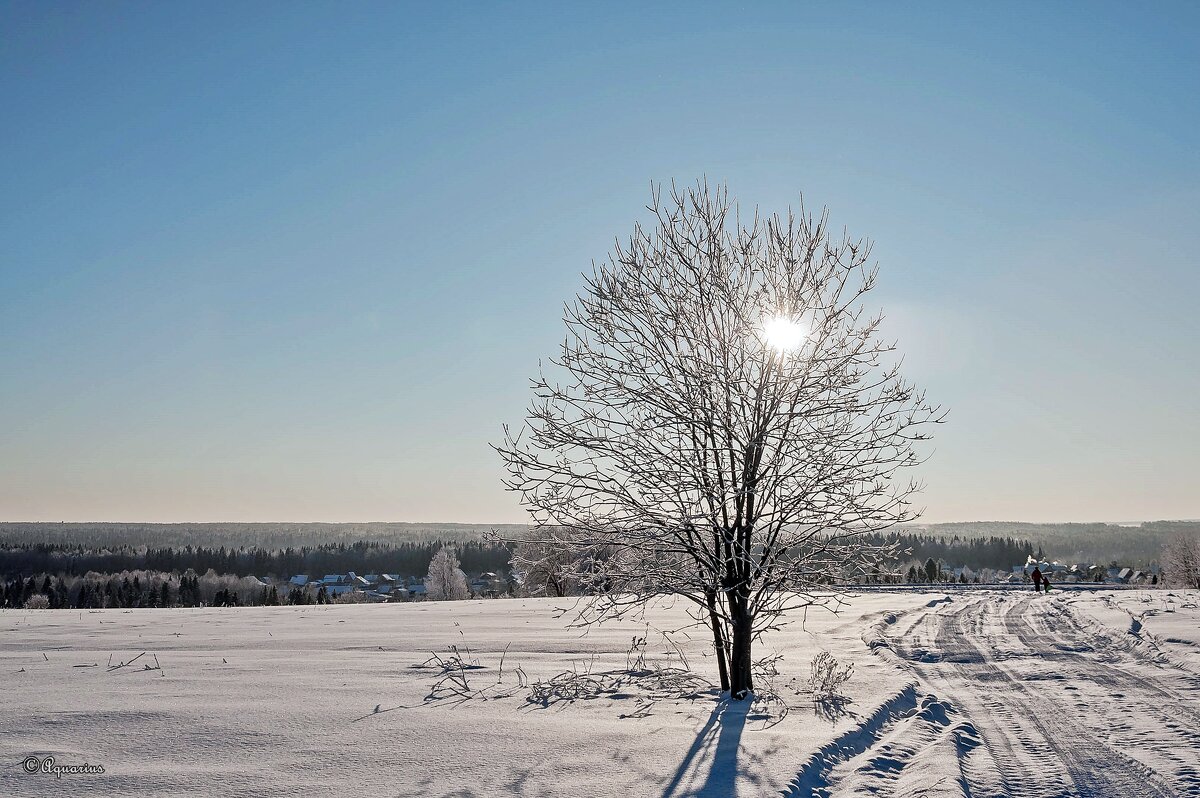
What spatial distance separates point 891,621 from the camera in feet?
59.2

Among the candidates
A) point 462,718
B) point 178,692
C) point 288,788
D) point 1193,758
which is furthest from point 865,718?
point 178,692

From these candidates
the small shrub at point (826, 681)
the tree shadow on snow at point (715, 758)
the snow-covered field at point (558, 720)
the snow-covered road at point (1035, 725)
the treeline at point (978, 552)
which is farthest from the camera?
the treeline at point (978, 552)

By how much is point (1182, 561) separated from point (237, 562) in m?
133

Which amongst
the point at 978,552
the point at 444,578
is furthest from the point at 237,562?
the point at 978,552

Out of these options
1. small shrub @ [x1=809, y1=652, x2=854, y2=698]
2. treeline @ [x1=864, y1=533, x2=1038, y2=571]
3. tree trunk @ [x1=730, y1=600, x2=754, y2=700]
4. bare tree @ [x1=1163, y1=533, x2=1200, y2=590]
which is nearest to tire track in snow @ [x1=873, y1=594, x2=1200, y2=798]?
small shrub @ [x1=809, y1=652, x2=854, y2=698]

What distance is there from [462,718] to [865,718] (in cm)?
374

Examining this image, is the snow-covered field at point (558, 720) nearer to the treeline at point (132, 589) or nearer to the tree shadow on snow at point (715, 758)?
the tree shadow on snow at point (715, 758)

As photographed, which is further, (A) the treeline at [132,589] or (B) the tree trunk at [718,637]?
(A) the treeline at [132,589]

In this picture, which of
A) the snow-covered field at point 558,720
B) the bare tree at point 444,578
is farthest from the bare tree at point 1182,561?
the bare tree at point 444,578

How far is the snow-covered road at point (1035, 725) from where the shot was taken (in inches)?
210

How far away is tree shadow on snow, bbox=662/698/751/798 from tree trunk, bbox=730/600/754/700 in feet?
2.08

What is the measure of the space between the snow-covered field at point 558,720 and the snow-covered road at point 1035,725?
0.10 feet

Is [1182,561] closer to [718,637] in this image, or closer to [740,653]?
[740,653]

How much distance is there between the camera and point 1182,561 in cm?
5297
